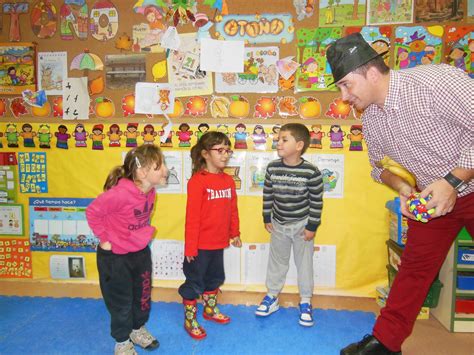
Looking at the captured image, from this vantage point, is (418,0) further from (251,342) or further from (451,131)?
(251,342)

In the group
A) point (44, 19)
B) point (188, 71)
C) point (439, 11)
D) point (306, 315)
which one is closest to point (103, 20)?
point (44, 19)

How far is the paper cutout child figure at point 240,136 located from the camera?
2.93 metres

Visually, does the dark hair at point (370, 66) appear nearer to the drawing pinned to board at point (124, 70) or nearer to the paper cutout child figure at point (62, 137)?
the drawing pinned to board at point (124, 70)

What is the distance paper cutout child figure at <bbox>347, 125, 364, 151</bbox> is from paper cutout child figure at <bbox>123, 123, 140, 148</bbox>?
5.16ft

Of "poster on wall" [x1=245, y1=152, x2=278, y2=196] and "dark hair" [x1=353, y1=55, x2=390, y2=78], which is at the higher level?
"dark hair" [x1=353, y1=55, x2=390, y2=78]

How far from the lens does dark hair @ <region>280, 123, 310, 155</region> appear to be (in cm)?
262

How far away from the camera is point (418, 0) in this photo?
272 centimetres

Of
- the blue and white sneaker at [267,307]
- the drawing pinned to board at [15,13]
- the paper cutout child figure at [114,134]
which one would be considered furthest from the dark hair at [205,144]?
the drawing pinned to board at [15,13]

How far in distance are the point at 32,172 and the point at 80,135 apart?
0.50 metres

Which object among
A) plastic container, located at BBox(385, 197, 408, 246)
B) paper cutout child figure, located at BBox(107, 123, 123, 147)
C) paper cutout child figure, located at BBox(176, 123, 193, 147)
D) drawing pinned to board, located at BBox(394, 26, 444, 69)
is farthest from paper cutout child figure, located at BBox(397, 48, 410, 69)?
paper cutout child figure, located at BBox(107, 123, 123, 147)

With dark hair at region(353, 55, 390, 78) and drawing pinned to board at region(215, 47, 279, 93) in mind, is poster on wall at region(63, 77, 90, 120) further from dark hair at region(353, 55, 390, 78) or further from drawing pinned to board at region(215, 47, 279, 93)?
dark hair at region(353, 55, 390, 78)

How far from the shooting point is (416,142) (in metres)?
1.80

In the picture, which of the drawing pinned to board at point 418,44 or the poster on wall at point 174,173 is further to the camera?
the poster on wall at point 174,173

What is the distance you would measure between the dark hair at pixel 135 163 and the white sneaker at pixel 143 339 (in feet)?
2.79
